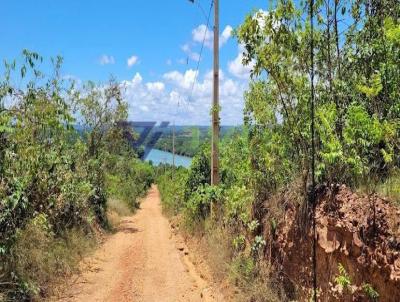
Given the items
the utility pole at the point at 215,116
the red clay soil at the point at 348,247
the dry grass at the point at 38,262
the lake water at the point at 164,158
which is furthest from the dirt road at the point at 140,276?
the lake water at the point at 164,158

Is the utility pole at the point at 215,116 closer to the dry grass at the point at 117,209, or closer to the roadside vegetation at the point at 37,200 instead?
the roadside vegetation at the point at 37,200

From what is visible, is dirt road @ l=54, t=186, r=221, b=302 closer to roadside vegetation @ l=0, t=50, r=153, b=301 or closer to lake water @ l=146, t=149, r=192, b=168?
roadside vegetation @ l=0, t=50, r=153, b=301

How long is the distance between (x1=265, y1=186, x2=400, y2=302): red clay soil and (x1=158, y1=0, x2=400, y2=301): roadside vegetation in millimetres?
43

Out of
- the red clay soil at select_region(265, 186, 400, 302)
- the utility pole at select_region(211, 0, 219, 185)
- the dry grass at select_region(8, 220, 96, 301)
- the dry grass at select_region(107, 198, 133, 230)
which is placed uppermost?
the utility pole at select_region(211, 0, 219, 185)

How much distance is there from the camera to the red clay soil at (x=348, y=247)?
552 cm

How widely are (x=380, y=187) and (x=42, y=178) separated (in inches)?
290

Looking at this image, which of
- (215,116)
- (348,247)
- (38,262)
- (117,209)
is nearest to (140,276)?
(38,262)

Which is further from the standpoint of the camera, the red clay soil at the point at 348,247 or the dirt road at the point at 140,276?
the dirt road at the point at 140,276

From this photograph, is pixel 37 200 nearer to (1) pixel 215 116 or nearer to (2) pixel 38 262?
(2) pixel 38 262

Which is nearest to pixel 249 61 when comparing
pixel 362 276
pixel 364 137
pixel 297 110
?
pixel 297 110

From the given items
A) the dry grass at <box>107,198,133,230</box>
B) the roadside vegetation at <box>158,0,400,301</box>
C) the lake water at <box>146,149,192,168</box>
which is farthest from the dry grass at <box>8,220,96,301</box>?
the lake water at <box>146,149,192,168</box>

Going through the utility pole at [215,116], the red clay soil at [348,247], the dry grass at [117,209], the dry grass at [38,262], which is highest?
the utility pole at [215,116]

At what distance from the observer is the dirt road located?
1054 centimetres

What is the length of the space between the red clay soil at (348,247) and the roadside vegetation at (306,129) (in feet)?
0.14
